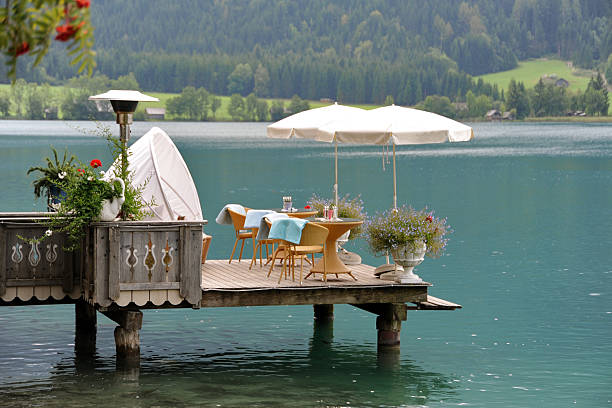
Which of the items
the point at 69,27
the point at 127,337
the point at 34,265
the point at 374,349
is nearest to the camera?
the point at 69,27

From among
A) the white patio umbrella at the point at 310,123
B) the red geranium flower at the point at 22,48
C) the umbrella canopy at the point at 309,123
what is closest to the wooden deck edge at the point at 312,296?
the white patio umbrella at the point at 310,123

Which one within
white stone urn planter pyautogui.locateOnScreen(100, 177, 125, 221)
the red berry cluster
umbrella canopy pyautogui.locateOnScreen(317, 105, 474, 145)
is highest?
the red berry cluster

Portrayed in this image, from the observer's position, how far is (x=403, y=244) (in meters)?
13.7

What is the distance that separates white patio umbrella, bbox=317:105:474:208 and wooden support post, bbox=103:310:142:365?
3987mm

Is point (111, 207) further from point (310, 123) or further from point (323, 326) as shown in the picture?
point (323, 326)

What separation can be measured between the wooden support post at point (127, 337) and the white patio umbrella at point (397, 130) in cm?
399

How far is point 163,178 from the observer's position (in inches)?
666

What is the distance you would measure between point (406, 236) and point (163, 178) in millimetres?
5059

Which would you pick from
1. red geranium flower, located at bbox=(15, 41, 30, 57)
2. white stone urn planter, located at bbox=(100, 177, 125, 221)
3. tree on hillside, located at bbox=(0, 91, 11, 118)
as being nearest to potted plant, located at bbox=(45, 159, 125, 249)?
white stone urn planter, located at bbox=(100, 177, 125, 221)

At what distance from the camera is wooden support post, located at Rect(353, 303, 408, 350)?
14172 mm

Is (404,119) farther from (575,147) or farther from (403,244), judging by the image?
(575,147)

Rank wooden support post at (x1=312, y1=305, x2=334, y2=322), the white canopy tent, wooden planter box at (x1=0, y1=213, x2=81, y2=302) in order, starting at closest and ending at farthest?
1. wooden planter box at (x1=0, y1=213, x2=81, y2=302)
2. the white canopy tent
3. wooden support post at (x1=312, y1=305, x2=334, y2=322)

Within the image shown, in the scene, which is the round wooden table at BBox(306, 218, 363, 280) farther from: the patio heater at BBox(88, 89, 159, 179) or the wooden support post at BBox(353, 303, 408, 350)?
the patio heater at BBox(88, 89, 159, 179)

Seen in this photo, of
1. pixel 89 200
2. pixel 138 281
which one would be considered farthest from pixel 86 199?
pixel 138 281
